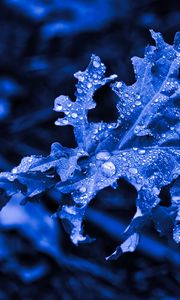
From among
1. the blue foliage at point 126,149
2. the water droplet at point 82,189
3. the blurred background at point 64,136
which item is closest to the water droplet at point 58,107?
the blue foliage at point 126,149

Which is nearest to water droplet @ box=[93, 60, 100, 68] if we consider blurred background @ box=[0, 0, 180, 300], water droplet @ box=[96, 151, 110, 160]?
water droplet @ box=[96, 151, 110, 160]

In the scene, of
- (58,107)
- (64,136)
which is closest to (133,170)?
(58,107)

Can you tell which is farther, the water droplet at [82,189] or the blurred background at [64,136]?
the blurred background at [64,136]

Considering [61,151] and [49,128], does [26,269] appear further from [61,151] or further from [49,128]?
[61,151]

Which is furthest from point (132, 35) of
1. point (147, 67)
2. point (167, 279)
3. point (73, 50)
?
point (147, 67)

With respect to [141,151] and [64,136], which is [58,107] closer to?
[141,151]

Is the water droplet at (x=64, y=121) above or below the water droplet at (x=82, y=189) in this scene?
above

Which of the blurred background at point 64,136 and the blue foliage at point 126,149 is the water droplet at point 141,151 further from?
the blurred background at point 64,136
